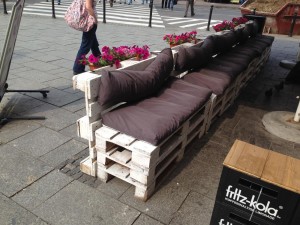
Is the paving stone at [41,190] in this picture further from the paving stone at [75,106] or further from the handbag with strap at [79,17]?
the handbag with strap at [79,17]

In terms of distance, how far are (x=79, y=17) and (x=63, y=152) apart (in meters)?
2.70

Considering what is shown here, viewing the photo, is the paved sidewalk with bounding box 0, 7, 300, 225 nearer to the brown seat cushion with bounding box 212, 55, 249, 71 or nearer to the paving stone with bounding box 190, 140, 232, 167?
the paving stone with bounding box 190, 140, 232, 167

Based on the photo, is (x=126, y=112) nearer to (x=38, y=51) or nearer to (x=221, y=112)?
(x=221, y=112)

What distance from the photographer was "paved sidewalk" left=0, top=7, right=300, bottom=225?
249cm

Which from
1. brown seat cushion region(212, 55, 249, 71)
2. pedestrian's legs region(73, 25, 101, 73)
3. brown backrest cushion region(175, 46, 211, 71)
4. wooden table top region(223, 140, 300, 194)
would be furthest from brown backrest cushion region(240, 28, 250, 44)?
wooden table top region(223, 140, 300, 194)

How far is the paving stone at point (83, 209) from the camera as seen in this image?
240cm

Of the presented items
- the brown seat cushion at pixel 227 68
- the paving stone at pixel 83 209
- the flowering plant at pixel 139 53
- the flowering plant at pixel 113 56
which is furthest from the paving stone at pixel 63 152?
the brown seat cushion at pixel 227 68

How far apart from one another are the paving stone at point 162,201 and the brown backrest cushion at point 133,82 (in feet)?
3.03

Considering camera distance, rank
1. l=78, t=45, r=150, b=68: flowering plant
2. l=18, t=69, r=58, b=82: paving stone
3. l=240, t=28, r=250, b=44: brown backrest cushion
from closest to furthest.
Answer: l=78, t=45, r=150, b=68: flowering plant
l=18, t=69, r=58, b=82: paving stone
l=240, t=28, r=250, b=44: brown backrest cushion

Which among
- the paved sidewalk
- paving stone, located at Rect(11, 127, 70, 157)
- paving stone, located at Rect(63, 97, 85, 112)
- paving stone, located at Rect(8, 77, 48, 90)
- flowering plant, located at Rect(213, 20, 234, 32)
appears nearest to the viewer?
the paved sidewalk

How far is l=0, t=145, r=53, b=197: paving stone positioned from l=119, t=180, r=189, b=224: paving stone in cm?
94

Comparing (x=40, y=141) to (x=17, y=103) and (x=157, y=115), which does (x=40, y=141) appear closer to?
(x=17, y=103)

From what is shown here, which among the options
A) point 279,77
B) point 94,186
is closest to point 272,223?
point 94,186

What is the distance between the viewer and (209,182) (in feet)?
9.91
